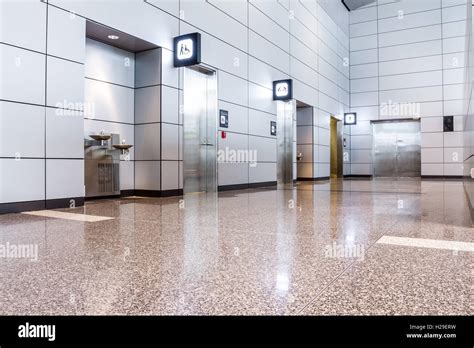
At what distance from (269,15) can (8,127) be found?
9547 millimetres

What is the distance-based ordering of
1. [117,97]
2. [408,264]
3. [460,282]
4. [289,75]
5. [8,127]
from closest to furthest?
[460,282] < [408,264] < [8,127] < [117,97] < [289,75]

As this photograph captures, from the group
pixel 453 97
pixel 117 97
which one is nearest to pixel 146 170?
pixel 117 97

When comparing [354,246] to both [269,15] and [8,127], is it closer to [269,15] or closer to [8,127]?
[8,127]

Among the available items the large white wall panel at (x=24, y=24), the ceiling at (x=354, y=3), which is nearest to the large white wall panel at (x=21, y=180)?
the large white wall panel at (x=24, y=24)

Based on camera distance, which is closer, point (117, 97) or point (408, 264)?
point (408, 264)

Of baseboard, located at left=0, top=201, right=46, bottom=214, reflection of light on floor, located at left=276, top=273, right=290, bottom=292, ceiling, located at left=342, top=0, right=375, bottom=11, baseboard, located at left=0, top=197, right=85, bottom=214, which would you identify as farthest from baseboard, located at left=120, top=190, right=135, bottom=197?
ceiling, located at left=342, top=0, right=375, bottom=11

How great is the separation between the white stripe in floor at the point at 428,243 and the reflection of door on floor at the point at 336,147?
16733 millimetres

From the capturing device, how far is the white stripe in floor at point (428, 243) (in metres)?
3.22

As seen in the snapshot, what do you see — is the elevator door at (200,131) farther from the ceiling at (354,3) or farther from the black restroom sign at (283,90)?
the ceiling at (354,3)

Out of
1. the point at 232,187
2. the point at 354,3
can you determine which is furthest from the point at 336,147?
the point at 232,187

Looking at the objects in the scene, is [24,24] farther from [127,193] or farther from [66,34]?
[127,193]
